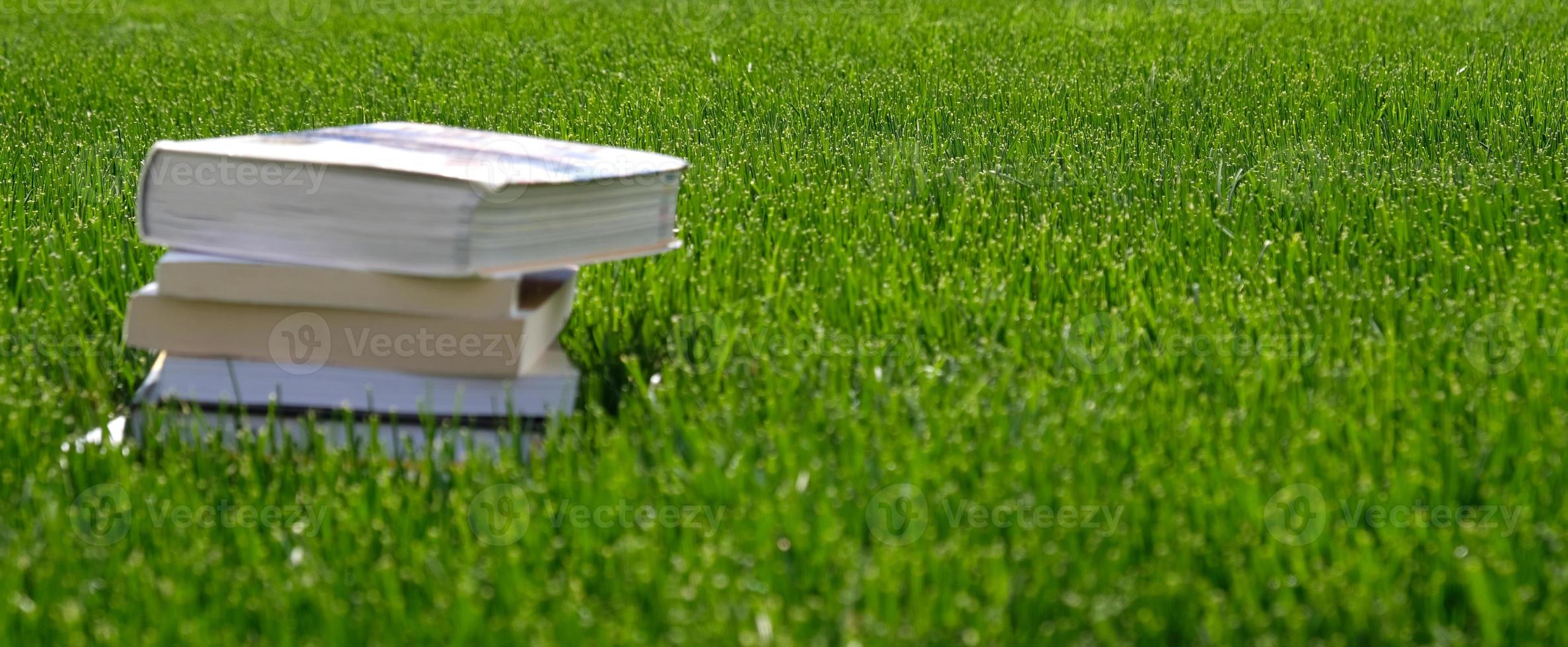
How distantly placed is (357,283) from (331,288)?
45mm

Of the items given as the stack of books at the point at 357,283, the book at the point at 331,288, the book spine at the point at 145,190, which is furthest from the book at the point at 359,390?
the book spine at the point at 145,190

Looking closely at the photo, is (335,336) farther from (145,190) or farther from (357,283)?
(145,190)

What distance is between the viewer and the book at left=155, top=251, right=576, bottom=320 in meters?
2.29

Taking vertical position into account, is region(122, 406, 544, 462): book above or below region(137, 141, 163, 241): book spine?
below

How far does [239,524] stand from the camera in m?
1.99

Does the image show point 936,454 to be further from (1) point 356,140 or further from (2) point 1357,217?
(2) point 1357,217

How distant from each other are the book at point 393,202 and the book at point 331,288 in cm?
3

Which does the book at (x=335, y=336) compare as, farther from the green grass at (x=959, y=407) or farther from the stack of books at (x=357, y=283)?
the green grass at (x=959, y=407)

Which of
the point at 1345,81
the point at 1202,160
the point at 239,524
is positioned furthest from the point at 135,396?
the point at 1345,81

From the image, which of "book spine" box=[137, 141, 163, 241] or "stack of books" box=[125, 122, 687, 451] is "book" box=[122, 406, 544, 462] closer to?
"stack of books" box=[125, 122, 687, 451]

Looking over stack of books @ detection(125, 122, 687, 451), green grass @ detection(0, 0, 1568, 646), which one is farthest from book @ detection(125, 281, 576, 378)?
green grass @ detection(0, 0, 1568, 646)

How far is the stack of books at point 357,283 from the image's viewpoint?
2227mm

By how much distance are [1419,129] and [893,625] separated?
10.1 ft

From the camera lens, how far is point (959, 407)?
2.18 meters
